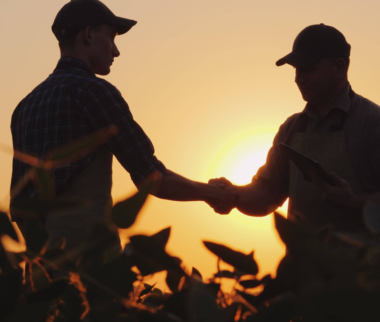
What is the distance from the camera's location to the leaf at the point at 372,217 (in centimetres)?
46

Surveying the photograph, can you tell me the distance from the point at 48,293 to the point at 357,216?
A: 8.59ft

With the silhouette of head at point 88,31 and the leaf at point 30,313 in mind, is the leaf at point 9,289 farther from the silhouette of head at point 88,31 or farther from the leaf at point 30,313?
the silhouette of head at point 88,31

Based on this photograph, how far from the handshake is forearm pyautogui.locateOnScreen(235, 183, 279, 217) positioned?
2.2 inches

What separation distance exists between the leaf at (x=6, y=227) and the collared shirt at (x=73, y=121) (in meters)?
1.82

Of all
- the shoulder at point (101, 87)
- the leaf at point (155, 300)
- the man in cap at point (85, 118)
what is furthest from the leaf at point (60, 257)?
the shoulder at point (101, 87)

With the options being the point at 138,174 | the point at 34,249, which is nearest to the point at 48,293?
the point at 34,249

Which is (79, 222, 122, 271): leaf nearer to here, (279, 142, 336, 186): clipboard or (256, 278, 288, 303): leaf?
(256, 278, 288, 303): leaf

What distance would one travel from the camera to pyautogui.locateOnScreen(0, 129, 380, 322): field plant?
372 millimetres

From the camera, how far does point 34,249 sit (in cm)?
→ 46

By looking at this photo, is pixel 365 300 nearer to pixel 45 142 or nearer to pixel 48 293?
pixel 48 293

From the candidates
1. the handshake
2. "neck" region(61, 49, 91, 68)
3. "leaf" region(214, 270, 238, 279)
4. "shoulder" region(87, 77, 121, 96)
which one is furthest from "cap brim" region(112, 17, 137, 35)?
"leaf" region(214, 270, 238, 279)

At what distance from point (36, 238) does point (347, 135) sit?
9.09 ft

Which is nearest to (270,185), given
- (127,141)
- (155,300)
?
(127,141)

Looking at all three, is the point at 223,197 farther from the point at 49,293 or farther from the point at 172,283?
the point at 49,293
